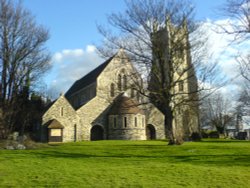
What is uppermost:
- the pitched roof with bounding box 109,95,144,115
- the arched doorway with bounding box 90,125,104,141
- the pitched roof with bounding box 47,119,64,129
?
the pitched roof with bounding box 109,95,144,115

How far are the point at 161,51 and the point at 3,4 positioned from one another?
19681 mm

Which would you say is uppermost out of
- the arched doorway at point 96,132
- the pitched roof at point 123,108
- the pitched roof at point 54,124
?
the pitched roof at point 123,108

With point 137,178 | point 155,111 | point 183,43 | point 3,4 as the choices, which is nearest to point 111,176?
point 137,178

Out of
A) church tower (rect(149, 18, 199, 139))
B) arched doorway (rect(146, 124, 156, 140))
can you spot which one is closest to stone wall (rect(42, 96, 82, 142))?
arched doorway (rect(146, 124, 156, 140))

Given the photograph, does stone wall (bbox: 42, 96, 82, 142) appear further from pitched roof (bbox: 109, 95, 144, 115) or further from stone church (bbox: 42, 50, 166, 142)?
pitched roof (bbox: 109, 95, 144, 115)

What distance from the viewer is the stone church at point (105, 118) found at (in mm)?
52000

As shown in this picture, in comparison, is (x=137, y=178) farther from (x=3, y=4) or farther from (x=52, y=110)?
(x=52, y=110)

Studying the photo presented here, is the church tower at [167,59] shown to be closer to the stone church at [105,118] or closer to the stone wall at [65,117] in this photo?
the stone church at [105,118]

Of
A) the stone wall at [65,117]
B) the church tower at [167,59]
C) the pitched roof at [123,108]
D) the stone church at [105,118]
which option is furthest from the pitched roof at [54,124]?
the church tower at [167,59]

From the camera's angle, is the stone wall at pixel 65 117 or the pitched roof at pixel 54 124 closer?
the pitched roof at pixel 54 124

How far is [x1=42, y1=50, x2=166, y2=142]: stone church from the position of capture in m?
52.0

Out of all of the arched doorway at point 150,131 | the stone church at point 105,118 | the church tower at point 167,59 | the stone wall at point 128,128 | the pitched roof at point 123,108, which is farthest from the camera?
the arched doorway at point 150,131

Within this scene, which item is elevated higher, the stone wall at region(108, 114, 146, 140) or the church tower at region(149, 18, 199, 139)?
the church tower at region(149, 18, 199, 139)

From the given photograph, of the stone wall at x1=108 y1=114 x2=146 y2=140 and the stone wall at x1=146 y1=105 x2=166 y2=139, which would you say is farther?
the stone wall at x1=146 y1=105 x2=166 y2=139
